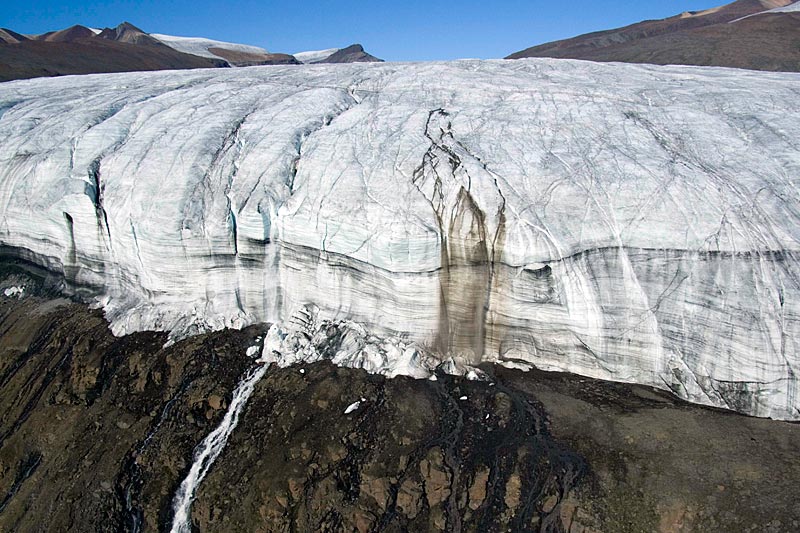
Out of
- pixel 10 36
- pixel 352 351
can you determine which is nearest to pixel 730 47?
pixel 352 351

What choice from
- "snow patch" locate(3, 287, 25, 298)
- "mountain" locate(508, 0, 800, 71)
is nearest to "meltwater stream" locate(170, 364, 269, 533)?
"snow patch" locate(3, 287, 25, 298)

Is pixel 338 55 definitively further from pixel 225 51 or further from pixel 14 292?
pixel 14 292

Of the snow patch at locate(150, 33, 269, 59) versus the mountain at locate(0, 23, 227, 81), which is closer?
the mountain at locate(0, 23, 227, 81)

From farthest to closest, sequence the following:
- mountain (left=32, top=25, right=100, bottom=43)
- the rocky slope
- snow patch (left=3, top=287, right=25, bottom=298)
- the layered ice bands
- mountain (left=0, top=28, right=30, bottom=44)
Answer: mountain (left=32, top=25, right=100, bottom=43), mountain (left=0, top=28, right=30, bottom=44), snow patch (left=3, top=287, right=25, bottom=298), the layered ice bands, the rocky slope

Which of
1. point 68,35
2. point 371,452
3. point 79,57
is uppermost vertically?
point 68,35

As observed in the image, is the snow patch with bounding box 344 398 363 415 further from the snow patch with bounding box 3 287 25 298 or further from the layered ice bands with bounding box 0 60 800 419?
the snow patch with bounding box 3 287 25 298

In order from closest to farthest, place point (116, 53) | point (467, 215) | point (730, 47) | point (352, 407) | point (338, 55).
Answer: point (352, 407)
point (467, 215)
point (730, 47)
point (116, 53)
point (338, 55)

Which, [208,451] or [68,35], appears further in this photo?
[68,35]
